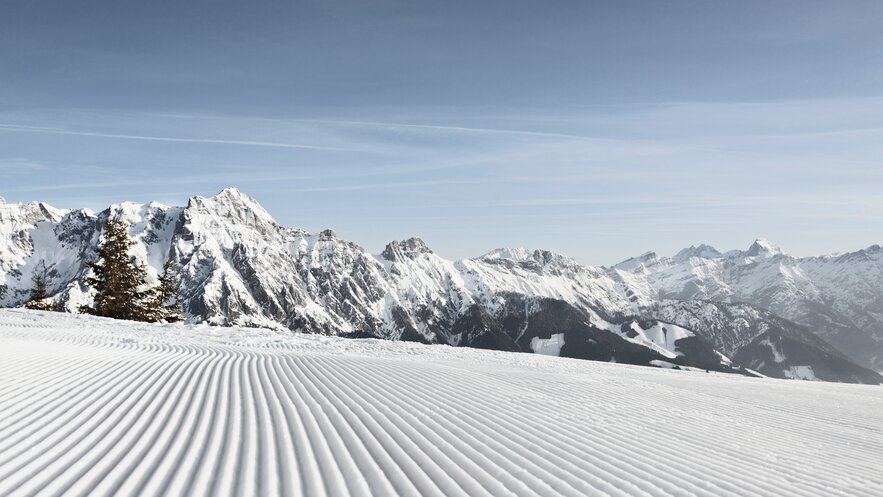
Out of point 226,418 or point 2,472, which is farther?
point 226,418

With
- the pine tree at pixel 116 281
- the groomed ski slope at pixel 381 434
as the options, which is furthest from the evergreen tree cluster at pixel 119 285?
the groomed ski slope at pixel 381 434

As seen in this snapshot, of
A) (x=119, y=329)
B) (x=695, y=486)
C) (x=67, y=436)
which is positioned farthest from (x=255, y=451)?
(x=119, y=329)

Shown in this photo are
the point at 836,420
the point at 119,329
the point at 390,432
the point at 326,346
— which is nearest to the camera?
the point at 390,432

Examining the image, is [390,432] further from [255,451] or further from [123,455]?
[123,455]

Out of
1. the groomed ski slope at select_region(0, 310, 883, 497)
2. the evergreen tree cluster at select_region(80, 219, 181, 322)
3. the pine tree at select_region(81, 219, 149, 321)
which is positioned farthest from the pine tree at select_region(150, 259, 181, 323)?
the groomed ski slope at select_region(0, 310, 883, 497)

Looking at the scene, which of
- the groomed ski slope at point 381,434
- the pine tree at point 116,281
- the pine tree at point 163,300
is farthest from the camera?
the pine tree at point 163,300

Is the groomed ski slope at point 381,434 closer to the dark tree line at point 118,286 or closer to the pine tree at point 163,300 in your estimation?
the dark tree line at point 118,286

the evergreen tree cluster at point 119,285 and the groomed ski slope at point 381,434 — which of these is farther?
the evergreen tree cluster at point 119,285
